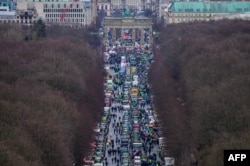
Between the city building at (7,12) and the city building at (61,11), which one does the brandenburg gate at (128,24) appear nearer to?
the city building at (61,11)

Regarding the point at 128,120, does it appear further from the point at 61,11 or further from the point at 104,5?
the point at 104,5

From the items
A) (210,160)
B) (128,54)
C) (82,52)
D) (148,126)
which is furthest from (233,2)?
(210,160)

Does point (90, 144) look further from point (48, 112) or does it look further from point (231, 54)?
point (231, 54)

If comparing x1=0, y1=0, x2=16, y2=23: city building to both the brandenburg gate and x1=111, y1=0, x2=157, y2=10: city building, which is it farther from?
x1=111, y1=0, x2=157, y2=10: city building

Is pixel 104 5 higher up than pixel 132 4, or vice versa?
pixel 104 5

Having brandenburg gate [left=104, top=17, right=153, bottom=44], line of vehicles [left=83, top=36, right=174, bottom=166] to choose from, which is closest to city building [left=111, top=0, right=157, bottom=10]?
brandenburg gate [left=104, top=17, right=153, bottom=44]

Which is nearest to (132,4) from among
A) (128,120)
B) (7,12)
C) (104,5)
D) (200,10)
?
(104,5)

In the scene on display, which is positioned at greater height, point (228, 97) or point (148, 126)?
point (228, 97)

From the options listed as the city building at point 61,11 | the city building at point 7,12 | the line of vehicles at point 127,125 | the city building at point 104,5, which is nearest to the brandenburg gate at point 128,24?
the city building at point 61,11
